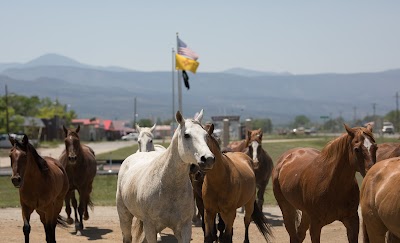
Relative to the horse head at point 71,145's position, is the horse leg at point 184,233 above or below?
below

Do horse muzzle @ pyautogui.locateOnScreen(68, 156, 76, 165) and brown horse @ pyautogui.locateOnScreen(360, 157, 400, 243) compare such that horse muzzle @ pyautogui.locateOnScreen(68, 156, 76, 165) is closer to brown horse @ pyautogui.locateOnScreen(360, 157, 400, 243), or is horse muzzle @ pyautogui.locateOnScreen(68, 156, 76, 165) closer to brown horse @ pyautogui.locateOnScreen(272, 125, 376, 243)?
brown horse @ pyautogui.locateOnScreen(272, 125, 376, 243)

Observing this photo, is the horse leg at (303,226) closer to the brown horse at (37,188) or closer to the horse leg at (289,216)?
the horse leg at (289,216)

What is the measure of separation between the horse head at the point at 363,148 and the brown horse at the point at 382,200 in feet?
1.22

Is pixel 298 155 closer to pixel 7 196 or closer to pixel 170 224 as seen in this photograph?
pixel 170 224

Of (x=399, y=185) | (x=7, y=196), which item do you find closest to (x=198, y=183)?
(x=399, y=185)

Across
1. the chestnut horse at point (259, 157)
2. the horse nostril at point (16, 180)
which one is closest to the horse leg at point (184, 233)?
the horse nostril at point (16, 180)

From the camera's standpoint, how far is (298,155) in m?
11.9

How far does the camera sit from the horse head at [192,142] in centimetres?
824

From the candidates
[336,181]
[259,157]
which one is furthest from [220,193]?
[259,157]

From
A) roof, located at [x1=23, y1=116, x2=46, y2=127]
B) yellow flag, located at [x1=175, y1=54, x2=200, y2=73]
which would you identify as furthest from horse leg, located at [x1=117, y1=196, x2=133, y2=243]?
roof, located at [x1=23, y1=116, x2=46, y2=127]

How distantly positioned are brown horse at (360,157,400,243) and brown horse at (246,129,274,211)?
24.9ft

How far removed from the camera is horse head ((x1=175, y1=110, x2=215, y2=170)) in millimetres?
8242

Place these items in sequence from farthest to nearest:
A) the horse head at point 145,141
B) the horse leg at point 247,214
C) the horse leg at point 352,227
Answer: the horse head at point 145,141
the horse leg at point 247,214
the horse leg at point 352,227

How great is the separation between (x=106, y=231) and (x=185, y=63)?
12125 mm
